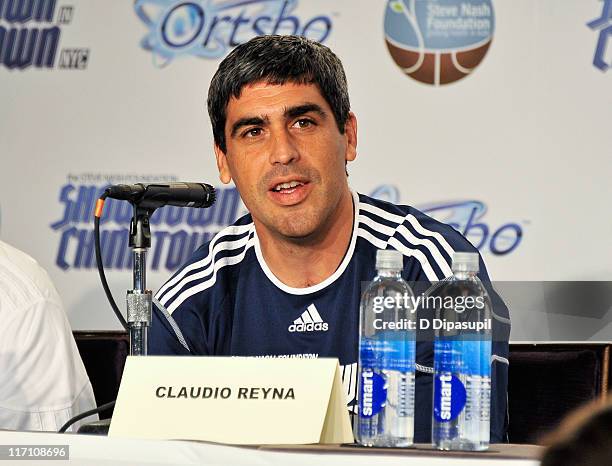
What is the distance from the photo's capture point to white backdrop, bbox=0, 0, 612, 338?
3.36 meters

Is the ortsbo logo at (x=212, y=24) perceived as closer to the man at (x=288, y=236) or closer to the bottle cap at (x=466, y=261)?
the man at (x=288, y=236)

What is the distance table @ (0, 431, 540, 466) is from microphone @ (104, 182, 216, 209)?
0.50m

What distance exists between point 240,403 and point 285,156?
2.72 feet

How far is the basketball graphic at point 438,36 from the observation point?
11.3 feet

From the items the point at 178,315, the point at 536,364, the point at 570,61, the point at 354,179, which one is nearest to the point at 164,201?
the point at 178,315

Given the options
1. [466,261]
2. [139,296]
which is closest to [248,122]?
[139,296]

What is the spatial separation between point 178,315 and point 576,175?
A: 1688mm

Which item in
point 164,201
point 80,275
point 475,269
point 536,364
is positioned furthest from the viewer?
point 80,275

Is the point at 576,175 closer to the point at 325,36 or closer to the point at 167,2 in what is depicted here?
the point at 325,36

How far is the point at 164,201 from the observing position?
1.77 meters

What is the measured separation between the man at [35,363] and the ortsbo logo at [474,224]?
1520 mm

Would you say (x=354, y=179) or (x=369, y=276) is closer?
(x=369, y=276)

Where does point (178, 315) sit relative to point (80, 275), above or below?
below

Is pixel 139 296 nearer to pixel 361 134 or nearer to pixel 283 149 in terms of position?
pixel 283 149
